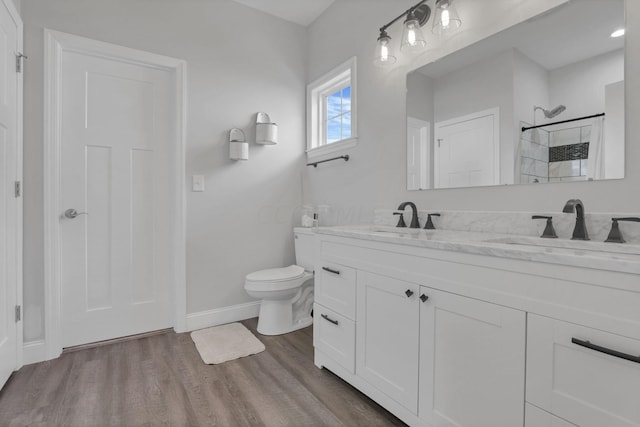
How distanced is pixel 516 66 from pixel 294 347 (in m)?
2.09

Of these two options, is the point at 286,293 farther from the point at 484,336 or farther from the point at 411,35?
the point at 411,35

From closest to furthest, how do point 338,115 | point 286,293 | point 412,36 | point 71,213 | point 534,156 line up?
point 534,156
point 412,36
point 71,213
point 286,293
point 338,115

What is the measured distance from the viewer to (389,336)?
4.71 feet

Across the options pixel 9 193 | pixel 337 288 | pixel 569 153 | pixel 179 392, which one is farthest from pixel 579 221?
pixel 9 193

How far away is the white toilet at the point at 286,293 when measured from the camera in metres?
2.36

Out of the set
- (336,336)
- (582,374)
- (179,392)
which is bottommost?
(179,392)

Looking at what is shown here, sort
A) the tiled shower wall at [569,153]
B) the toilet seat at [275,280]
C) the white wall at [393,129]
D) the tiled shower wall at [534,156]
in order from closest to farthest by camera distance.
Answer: the white wall at [393,129] → the tiled shower wall at [569,153] → the tiled shower wall at [534,156] → the toilet seat at [275,280]

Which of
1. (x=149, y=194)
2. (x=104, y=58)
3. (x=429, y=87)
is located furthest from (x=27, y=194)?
(x=429, y=87)

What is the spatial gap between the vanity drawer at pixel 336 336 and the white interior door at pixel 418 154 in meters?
0.94

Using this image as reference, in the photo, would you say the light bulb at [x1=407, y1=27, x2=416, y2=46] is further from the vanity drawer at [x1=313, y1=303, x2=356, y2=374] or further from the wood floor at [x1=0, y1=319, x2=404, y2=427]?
the wood floor at [x1=0, y1=319, x2=404, y2=427]

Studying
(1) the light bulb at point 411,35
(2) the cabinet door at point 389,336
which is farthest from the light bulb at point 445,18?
(2) the cabinet door at point 389,336

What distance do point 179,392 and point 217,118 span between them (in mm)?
1959

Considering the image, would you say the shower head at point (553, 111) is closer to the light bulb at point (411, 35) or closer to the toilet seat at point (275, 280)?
the light bulb at point (411, 35)

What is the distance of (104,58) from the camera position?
2.25 m
